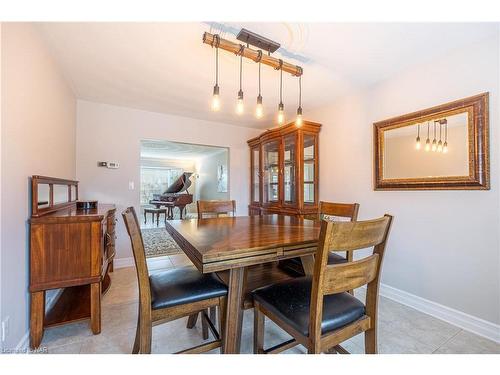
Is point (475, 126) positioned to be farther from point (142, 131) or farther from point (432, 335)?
point (142, 131)

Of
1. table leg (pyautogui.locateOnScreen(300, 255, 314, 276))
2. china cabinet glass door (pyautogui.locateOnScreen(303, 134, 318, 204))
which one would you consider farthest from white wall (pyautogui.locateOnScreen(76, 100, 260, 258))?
table leg (pyautogui.locateOnScreen(300, 255, 314, 276))

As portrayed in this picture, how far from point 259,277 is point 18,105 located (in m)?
1.96

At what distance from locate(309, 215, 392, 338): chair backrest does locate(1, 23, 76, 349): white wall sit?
165 centimetres

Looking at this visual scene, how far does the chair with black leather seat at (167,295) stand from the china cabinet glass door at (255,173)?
2.51 meters

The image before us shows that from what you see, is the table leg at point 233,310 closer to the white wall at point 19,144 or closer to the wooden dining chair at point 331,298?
the wooden dining chair at point 331,298

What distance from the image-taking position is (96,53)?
1.91 meters

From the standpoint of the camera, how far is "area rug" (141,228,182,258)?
364cm

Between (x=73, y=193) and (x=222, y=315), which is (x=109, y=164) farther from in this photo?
(x=222, y=315)

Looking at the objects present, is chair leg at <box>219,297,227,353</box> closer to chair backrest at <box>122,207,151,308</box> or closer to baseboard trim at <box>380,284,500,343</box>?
chair backrest at <box>122,207,151,308</box>

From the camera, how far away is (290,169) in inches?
124

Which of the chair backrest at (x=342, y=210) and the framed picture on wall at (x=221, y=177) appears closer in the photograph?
the chair backrest at (x=342, y=210)

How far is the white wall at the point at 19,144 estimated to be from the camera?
4.11ft

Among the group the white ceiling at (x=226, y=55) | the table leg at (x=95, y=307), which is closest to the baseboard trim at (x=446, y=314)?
the white ceiling at (x=226, y=55)

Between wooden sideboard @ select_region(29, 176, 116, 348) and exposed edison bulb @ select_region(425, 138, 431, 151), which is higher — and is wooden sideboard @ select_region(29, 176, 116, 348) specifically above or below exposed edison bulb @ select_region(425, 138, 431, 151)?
below
